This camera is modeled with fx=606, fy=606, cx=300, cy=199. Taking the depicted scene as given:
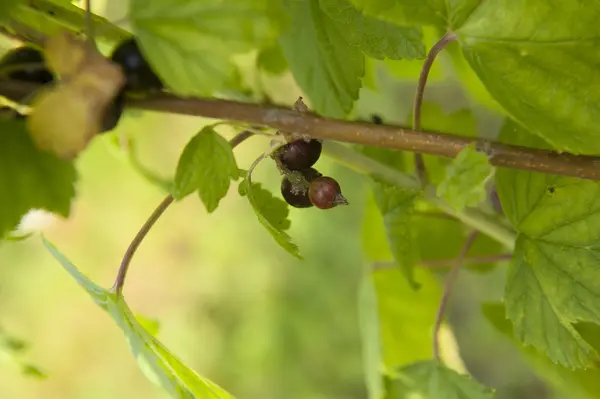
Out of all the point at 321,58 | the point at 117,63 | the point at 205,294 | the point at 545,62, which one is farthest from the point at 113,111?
the point at 205,294

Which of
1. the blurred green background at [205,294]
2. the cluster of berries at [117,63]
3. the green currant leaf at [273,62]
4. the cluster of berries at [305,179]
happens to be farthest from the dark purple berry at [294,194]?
the blurred green background at [205,294]

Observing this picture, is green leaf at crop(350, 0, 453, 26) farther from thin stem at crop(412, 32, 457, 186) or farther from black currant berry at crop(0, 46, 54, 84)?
black currant berry at crop(0, 46, 54, 84)

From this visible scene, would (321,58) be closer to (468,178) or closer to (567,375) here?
(468,178)

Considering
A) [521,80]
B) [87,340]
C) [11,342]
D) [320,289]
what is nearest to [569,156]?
[521,80]

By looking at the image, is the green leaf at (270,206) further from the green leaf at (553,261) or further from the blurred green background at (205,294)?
the blurred green background at (205,294)

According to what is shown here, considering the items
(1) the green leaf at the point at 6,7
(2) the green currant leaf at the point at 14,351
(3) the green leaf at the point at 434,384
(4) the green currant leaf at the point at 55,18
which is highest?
(3) the green leaf at the point at 434,384

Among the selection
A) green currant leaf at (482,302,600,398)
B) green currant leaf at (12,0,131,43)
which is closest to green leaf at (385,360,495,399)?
green currant leaf at (482,302,600,398)
